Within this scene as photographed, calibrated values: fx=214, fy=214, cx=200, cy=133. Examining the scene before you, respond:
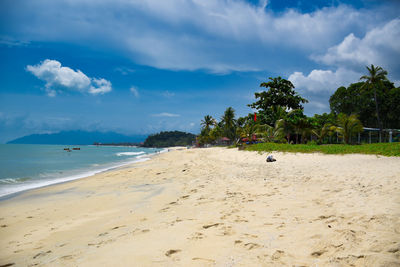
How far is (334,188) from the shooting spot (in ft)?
17.3

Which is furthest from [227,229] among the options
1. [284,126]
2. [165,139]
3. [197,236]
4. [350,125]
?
[165,139]

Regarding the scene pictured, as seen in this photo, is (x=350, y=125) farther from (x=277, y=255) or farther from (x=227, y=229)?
(x=277, y=255)

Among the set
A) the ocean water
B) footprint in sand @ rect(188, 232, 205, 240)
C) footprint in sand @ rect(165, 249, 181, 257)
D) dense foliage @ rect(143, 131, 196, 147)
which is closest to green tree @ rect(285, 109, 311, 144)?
the ocean water

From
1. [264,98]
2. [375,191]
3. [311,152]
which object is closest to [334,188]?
[375,191]

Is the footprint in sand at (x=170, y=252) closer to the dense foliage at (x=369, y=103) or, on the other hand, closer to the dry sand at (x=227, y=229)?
the dry sand at (x=227, y=229)

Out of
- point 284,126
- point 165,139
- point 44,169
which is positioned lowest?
point 44,169

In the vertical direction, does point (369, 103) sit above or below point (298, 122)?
above

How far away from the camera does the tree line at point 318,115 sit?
92.5ft

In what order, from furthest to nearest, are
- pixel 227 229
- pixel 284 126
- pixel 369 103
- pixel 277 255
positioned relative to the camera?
1. pixel 369 103
2. pixel 284 126
3. pixel 227 229
4. pixel 277 255

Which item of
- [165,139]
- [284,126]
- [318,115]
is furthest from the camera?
[165,139]

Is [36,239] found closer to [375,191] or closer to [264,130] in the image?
[375,191]

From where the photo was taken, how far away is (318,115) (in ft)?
169

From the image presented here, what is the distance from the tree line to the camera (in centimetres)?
2819

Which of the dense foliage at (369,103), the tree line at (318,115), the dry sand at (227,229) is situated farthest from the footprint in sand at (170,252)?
the dense foliage at (369,103)
